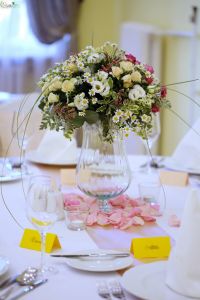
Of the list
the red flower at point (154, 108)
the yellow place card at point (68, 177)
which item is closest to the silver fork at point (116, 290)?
the red flower at point (154, 108)

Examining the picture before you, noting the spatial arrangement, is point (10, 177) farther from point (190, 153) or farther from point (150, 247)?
point (150, 247)

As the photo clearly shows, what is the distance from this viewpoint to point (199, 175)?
2.05 meters

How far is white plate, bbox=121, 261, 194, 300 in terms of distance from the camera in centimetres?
92

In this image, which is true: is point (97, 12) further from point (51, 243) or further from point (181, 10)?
point (51, 243)

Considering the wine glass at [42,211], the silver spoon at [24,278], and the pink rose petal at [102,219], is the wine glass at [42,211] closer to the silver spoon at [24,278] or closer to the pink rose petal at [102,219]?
the silver spoon at [24,278]

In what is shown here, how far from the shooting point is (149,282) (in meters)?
0.98

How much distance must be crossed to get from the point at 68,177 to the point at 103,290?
0.97m

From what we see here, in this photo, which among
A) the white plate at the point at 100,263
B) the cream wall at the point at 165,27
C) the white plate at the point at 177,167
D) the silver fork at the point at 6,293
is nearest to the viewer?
the silver fork at the point at 6,293

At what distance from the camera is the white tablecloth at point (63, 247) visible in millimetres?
969

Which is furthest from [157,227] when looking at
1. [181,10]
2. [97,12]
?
[97,12]

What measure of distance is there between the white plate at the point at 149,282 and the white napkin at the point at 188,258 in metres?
0.02

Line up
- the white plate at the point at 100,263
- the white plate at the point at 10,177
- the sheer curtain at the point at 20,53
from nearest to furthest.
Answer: the white plate at the point at 100,263
the white plate at the point at 10,177
the sheer curtain at the point at 20,53

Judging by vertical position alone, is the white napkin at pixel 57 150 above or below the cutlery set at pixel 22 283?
above

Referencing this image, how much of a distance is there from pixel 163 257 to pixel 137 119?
43 cm
